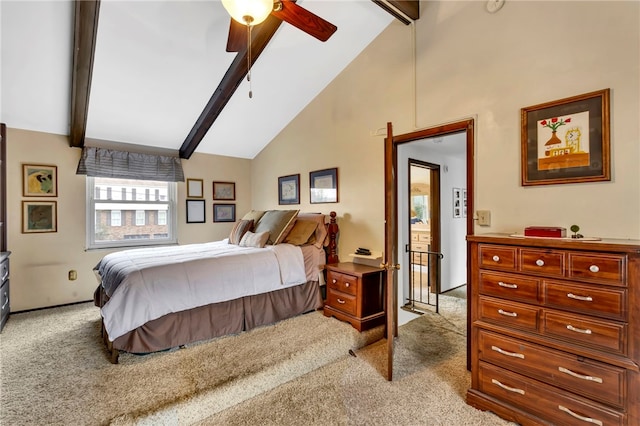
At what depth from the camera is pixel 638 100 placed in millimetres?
1704

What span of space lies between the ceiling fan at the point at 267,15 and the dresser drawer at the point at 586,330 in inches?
90.3

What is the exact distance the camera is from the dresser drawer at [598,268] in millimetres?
1434

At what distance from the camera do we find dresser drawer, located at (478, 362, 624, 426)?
1489 millimetres

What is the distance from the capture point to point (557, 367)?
1.60m

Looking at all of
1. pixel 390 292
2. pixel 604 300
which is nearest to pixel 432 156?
pixel 390 292

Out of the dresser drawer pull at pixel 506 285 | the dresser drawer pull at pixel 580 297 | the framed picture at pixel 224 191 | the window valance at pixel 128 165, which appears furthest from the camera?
the framed picture at pixel 224 191

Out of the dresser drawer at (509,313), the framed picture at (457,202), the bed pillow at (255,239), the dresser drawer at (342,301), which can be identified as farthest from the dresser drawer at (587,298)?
the framed picture at (457,202)

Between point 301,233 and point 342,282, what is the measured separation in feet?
2.48

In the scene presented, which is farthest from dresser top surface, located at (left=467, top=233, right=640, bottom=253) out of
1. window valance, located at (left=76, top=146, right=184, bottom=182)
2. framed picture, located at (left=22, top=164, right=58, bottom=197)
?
framed picture, located at (left=22, top=164, right=58, bottom=197)

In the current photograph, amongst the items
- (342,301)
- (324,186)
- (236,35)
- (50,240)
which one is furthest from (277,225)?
(50,240)

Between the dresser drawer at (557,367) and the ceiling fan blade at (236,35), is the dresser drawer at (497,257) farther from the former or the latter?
the ceiling fan blade at (236,35)

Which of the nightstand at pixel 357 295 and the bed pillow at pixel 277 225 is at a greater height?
the bed pillow at pixel 277 225

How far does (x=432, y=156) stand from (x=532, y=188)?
7.13 feet

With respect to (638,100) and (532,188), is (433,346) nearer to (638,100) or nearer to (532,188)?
(532,188)
